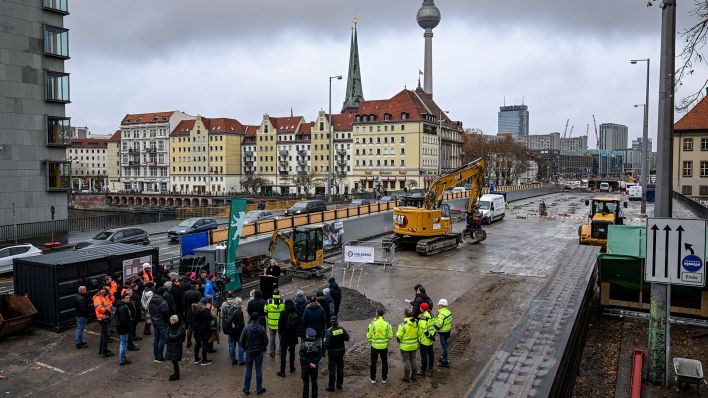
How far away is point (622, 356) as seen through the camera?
13797 millimetres

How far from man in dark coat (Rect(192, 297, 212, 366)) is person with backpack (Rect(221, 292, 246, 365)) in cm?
41

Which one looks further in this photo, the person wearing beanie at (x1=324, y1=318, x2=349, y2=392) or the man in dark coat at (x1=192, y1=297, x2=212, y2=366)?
the man in dark coat at (x1=192, y1=297, x2=212, y2=366)

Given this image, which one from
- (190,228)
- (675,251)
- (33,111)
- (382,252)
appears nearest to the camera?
(675,251)

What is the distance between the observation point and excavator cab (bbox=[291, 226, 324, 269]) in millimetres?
22969

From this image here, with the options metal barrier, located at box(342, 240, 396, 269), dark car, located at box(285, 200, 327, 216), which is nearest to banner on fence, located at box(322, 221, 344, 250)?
metal barrier, located at box(342, 240, 396, 269)

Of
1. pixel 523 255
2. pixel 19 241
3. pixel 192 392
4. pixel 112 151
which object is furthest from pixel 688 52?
pixel 112 151

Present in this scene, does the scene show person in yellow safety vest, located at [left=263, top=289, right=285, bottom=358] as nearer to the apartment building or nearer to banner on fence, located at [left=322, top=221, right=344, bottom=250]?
banner on fence, located at [left=322, top=221, right=344, bottom=250]

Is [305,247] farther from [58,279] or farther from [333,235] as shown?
[58,279]

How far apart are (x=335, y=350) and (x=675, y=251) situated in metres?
7.03

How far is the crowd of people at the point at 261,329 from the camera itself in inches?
447

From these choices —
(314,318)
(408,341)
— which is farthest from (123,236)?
(408,341)

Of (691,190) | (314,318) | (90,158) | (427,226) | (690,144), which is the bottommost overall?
(314,318)

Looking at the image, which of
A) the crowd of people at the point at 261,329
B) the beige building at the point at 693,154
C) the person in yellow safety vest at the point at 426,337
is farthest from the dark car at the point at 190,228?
the beige building at the point at 693,154

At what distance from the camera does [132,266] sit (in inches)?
695
